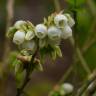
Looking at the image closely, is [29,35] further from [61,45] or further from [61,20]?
[61,45]

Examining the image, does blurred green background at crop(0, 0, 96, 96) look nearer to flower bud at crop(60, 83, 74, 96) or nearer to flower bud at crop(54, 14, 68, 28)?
flower bud at crop(60, 83, 74, 96)

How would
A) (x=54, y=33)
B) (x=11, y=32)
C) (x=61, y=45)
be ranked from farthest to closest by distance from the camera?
(x=61, y=45), (x=11, y=32), (x=54, y=33)

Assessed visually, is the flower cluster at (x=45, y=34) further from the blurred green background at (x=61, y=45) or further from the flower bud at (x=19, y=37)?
the blurred green background at (x=61, y=45)

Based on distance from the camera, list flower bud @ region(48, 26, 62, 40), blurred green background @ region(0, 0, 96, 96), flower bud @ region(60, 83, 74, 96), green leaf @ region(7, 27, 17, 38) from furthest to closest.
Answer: blurred green background @ region(0, 0, 96, 96)
flower bud @ region(60, 83, 74, 96)
green leaf @ region(7, 27, 17, 38)
flower bud @ region(48, 26, 62, 40)

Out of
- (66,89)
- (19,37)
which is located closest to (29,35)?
(19,37)

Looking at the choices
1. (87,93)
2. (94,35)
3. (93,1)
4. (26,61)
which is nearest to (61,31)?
(26,61)

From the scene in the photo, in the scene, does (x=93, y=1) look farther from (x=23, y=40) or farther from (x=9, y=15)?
(x=23, y=40)

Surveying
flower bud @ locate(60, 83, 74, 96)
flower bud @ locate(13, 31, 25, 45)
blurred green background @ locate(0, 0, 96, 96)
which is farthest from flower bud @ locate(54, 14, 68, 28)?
A: flower bud @ locate(60, 83, 74, 96)
